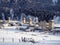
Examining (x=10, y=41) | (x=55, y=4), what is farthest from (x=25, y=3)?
(x=10, y=41)

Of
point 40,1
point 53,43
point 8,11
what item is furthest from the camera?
point 40,1

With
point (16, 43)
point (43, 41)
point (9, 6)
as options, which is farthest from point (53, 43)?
point (9, 6)

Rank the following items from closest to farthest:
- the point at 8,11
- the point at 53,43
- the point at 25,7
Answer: the point at 53,43, the point at 8,11, the point at 25,7

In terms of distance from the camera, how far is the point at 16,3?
27.9 m

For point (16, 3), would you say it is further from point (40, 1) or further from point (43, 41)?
point (43, 41)

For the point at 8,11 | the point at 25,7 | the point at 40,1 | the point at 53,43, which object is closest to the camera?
the point at 53,43

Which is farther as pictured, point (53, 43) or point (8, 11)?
point (8, 11)

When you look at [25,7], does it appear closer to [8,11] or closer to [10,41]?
[8,11]

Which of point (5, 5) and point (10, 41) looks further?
point (5, 5)

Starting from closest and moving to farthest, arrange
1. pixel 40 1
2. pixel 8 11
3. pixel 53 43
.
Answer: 1. pixel 53 43
2. pixel 8 11
3. pixel 40 1

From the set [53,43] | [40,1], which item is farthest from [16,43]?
[40,1]

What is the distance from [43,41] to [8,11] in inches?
610

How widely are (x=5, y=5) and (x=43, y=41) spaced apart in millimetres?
17854

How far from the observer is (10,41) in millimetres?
9906
